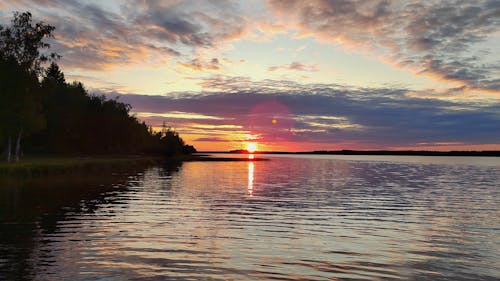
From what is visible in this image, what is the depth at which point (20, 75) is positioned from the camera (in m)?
76.5

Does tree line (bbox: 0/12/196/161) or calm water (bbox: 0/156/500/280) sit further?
tree line (bbox: 0/12/196/161)

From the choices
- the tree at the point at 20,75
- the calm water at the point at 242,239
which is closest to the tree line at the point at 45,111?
the tree at the point at 20,75

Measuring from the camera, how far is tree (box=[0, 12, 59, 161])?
7494cm

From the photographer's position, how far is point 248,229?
29.2 m

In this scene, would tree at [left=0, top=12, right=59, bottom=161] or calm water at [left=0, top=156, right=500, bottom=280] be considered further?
tree at [left=0, top=12, right=59, bottom=161]

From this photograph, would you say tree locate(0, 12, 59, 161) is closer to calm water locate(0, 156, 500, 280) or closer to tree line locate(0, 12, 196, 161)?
tree line locate(0, 12, 196, 161)

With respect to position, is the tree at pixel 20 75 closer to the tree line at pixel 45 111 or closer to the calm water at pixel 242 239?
the tree line at pixel 45 111

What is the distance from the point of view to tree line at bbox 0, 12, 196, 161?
75812mm

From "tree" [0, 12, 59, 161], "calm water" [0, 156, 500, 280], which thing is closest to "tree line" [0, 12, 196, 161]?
"tree" [0, 12, 59, 161]

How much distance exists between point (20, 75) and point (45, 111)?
55601 mm

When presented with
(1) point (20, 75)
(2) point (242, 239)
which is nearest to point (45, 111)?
(1) point (20, 75)

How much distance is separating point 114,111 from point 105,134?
1067 cm

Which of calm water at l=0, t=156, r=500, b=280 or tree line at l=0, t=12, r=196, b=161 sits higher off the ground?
tree line at l=0, t=12, r=196, b=161

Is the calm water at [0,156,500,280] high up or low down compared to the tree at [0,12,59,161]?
down
